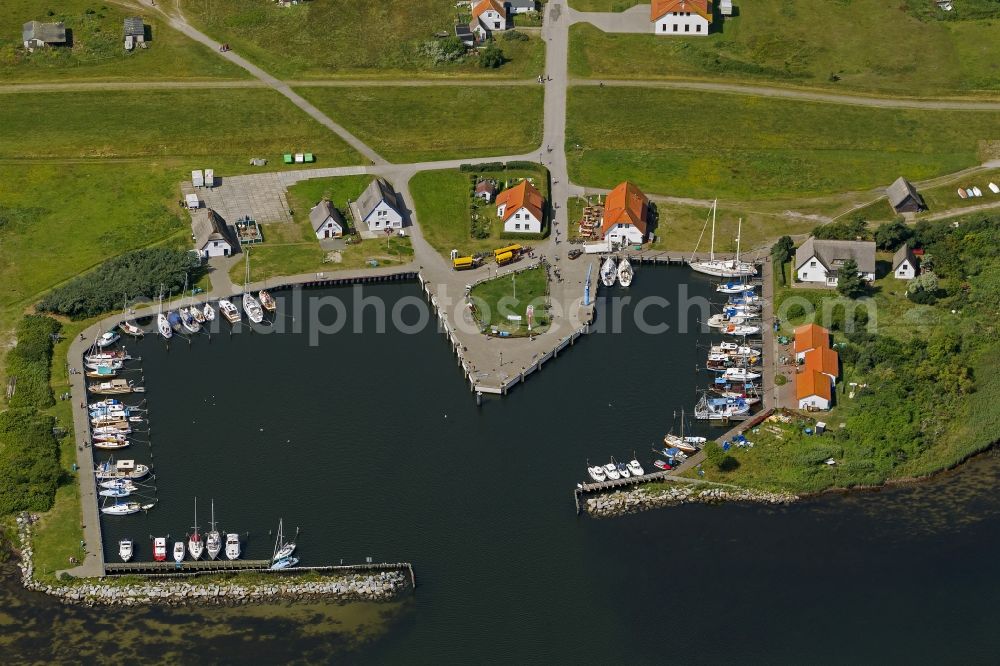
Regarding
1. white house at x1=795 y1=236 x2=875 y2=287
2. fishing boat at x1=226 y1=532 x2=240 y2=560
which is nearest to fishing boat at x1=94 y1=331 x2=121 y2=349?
fishing boat at x1=226 y1=532 x2=240 y2=560

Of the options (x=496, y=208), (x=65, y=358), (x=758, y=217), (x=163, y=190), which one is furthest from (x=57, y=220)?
(x=758, y=217)

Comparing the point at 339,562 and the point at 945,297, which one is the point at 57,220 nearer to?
the point at 339,562

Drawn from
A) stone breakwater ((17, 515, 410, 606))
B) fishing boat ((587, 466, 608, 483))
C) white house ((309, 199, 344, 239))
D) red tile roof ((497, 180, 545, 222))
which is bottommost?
stone breakwater ((17, 515, 410, 606))

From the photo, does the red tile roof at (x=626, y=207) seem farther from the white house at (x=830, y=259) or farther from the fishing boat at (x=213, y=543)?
the fishing boat at (x=213, y=543)

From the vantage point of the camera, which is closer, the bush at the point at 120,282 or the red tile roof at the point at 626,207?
the bush at the point at 120,282

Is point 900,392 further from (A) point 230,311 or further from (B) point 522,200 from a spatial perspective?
(A) point 230,311

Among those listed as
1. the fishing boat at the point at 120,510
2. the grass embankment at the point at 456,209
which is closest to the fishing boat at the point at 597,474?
the grass embankment at the point at 456,209

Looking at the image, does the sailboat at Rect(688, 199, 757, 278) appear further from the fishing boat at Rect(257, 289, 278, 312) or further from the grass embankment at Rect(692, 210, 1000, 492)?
the fishing boat at Rect(257, 289, 278, 312)
